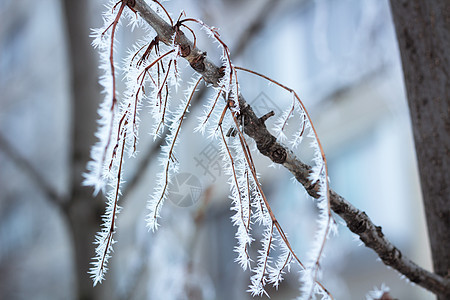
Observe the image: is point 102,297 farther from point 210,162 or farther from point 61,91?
point 61,91

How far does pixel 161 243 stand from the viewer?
1.69 metres

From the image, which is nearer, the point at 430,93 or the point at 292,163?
the point at 292,163

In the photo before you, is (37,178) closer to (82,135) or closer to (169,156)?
(82,135)

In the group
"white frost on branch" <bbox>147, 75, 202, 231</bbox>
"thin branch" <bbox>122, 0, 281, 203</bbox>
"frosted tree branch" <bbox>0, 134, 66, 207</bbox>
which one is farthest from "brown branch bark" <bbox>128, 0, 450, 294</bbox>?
"frosted tree branch" <bbox>0, 134, 66, 207</bbox>

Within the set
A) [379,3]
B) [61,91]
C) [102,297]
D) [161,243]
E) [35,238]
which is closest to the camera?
[102,297]

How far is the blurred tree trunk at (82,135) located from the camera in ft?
3.02

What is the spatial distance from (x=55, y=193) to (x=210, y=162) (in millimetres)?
547

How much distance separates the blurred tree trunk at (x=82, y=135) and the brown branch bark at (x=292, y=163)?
2.04 feet

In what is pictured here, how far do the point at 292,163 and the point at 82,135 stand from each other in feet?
2.34

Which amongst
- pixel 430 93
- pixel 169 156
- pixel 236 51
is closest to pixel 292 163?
pixel 169 156

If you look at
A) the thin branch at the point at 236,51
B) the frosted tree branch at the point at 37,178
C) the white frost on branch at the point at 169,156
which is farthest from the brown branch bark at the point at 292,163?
the frosted tree branch at the point at 37,178

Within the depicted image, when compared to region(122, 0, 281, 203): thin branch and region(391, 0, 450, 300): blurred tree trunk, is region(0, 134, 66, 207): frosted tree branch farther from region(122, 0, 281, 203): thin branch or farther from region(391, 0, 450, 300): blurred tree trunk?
region(391, 0, 450, 300): blurred tree trunk

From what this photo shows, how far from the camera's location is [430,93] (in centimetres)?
46

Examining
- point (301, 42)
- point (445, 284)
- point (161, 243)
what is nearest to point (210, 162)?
point (445, 284)
